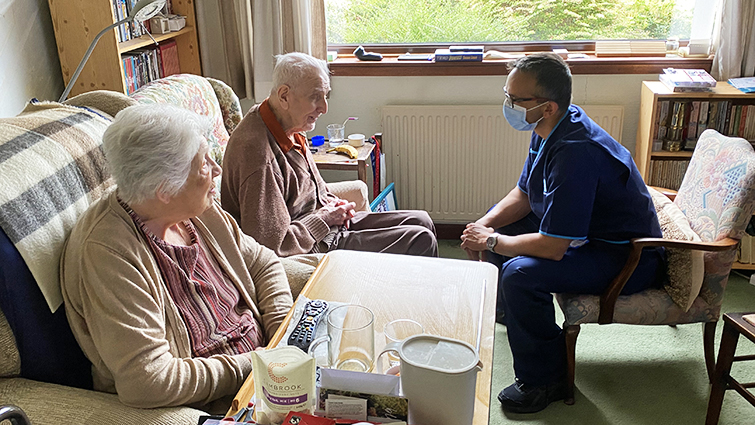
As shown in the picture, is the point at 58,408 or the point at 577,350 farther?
the point at 577,350

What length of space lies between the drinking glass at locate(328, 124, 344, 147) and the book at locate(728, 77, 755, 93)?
1.91 m

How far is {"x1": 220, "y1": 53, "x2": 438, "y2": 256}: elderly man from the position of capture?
6.97 feet

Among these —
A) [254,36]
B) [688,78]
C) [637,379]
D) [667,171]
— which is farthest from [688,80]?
[254,36]

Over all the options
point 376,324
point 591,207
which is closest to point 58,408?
point 376,324

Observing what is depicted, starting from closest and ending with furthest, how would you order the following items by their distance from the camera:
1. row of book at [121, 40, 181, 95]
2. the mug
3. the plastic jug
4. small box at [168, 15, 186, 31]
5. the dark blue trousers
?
the plastic jug < the mug < the dark blue trousers < row of book at [121, 40, 181, 95] < small box at [168, 15, 186, 31]

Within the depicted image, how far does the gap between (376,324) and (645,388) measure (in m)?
1.38

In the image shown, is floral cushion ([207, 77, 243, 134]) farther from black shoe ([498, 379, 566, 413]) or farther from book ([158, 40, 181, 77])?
black shoe ([498, 379, 566, 413])

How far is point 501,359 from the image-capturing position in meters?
2.44

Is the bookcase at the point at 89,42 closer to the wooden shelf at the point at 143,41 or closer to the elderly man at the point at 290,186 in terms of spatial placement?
the wooden shelf at the point at 143,41

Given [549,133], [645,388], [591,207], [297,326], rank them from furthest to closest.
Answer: [645,388] < [549,133] < [591,207] < [297,326]

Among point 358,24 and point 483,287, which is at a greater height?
point 358,24

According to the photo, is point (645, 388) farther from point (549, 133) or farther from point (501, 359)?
point (549, 133)

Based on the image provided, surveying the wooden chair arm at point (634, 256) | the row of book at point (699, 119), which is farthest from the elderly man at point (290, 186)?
→ the row of book at point (699, 119)

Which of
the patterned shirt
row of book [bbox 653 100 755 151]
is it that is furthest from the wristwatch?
row of book [bbox 653 100 755 151]
